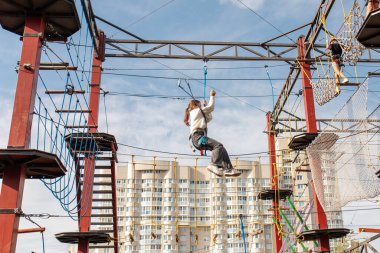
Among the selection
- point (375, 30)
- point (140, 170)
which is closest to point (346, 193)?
point (375, 30)

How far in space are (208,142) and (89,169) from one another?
4816 mm

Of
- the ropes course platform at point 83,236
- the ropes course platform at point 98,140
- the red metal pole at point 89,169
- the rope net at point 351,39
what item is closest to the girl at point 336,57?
the rope net at point 351,39

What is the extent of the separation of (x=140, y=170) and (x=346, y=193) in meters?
43.9

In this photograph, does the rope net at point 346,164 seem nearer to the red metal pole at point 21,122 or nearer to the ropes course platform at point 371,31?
the ropes course platform at point 371,31

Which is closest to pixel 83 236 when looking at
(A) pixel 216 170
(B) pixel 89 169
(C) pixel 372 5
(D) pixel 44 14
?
(B) pixel 89 169

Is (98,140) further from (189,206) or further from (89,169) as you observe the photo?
(189,206)

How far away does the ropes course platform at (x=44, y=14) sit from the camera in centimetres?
703

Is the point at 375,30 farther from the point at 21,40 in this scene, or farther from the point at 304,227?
the point at 304,227

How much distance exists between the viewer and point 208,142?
23.8ft

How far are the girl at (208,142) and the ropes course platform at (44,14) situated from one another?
2.54 metres

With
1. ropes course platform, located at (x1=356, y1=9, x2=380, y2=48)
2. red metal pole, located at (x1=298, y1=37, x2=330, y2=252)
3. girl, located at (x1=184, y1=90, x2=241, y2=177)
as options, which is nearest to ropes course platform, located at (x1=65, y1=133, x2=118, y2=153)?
girl, located at (x1=184, y1=90, x2=241, y2=177)

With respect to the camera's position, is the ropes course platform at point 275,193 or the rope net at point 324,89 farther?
the ropes course platform at point 275,193

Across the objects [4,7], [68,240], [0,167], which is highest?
[4,7]

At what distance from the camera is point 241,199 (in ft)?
170
